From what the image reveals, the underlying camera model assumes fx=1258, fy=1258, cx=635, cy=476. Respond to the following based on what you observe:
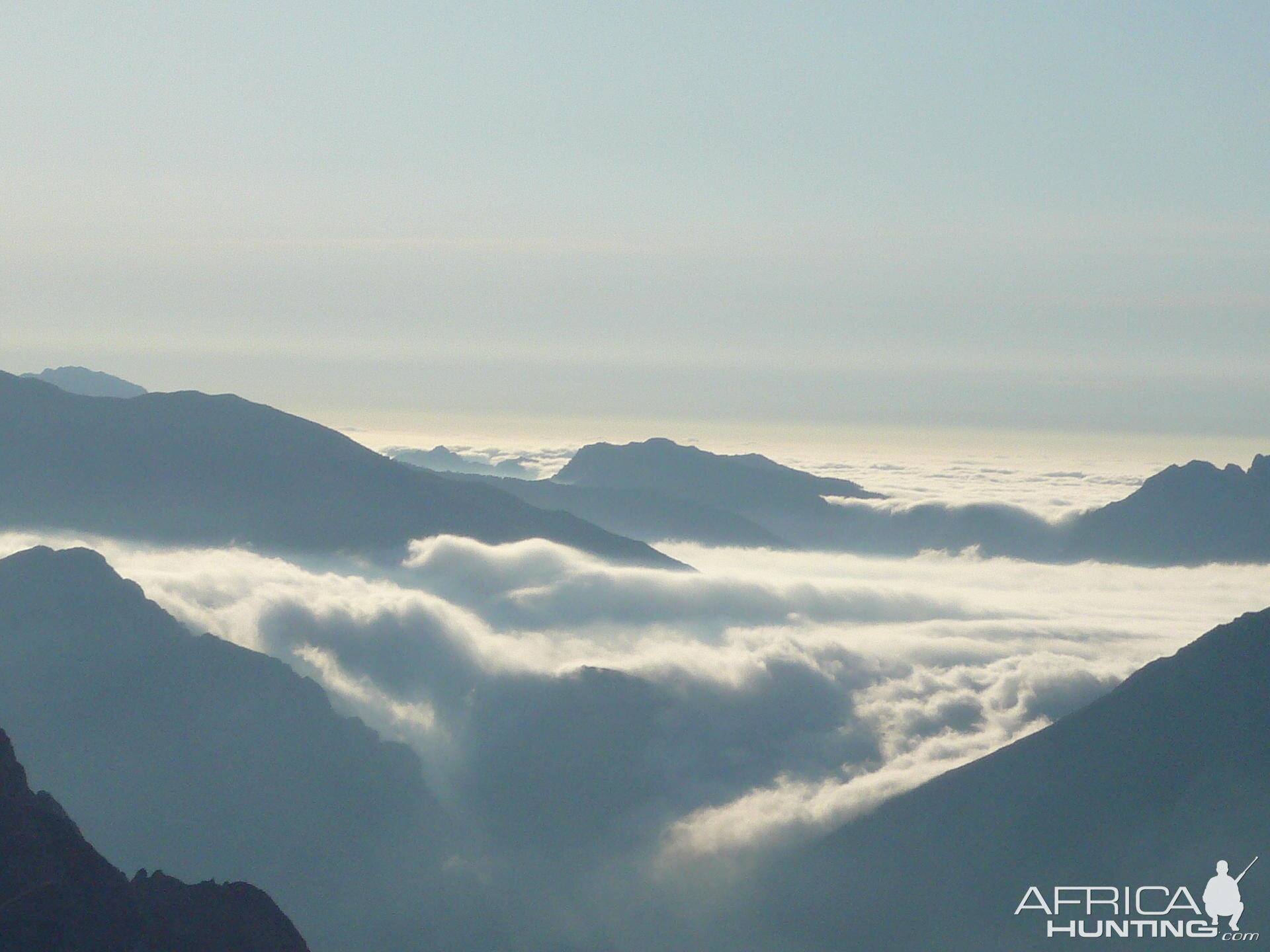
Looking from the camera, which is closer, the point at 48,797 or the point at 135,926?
the point at 135,926

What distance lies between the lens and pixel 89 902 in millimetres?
99562

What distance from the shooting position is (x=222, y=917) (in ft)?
357

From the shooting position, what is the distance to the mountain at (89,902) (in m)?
94.2

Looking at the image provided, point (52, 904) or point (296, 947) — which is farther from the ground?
point (52, 904)

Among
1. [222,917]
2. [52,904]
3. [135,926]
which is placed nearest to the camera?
[52,904]

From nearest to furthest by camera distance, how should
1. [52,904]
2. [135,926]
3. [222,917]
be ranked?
[52,904]
[135,926]
[222,917]

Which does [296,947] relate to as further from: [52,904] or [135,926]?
[52,904]

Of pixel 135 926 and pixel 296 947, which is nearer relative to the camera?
pixel 135 926

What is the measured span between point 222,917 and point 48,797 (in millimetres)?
19390

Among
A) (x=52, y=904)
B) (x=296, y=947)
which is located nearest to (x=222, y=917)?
(x=296, y=947)

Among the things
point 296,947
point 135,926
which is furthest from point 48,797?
point 296,947

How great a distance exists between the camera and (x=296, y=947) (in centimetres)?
11138

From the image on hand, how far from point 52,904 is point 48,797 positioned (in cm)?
1875

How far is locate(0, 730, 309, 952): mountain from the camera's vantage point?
309ft
